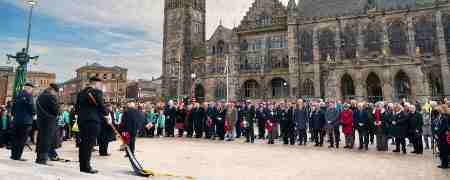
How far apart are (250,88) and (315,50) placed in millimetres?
12332

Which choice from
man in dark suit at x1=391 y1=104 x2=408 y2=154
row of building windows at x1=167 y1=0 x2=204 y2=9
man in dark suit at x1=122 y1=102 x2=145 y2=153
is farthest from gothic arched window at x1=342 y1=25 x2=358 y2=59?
man in dark suit at x1=122 y1=102 x2=145 y2=153

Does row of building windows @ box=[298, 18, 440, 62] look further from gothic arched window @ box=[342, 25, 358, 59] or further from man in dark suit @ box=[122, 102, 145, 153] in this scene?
man in dark suit @ box=[122, 102, 145, 153]

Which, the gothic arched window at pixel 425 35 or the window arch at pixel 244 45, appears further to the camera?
the window arch at pixel 244 45

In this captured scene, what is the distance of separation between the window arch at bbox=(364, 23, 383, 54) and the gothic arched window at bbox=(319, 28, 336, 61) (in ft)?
14.5

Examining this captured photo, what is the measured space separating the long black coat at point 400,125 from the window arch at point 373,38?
1321 inches

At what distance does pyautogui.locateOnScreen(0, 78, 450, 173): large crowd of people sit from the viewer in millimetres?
7141

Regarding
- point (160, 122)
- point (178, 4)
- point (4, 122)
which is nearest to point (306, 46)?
point (178, 4)

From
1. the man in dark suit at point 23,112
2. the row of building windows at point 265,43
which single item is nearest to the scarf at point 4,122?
the man in dark suit at point 23,112

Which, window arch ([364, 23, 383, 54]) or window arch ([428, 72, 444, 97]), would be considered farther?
window arch ([364, 23, 383, 54])

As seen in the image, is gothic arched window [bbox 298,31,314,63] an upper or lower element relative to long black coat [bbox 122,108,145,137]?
upper

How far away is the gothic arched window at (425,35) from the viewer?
3962 cm

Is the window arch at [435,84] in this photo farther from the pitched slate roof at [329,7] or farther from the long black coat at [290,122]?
the long black coat at [290,122]

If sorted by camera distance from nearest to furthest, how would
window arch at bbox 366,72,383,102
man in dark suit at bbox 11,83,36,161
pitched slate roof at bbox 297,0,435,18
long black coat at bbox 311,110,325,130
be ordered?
man in dark suit at bbox 11,83,36,161 < long black coat at bbox 311,110,325,130 < window arch at bbox 366,72,383,102 < pitched slate roof at bbox 297,0,435,18

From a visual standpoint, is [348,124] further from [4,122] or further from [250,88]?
[250,88]
